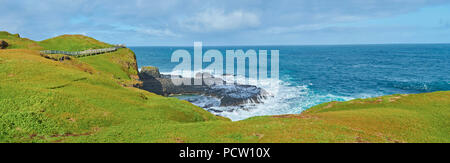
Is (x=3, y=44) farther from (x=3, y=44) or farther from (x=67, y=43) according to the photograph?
(x=67, y=43)

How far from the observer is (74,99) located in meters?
23.5

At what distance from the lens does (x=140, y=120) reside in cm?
2334

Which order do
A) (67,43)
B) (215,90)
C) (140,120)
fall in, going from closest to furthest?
(140,120)
(215,90)
(67,43)

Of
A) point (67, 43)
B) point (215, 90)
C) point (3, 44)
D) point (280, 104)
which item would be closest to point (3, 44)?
point (3, 44)

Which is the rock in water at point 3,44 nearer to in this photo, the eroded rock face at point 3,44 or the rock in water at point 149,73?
the eroded rock face at point 3,44

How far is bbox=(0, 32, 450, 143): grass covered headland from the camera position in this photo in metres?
16.9

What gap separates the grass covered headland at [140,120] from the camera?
16875 millimetres

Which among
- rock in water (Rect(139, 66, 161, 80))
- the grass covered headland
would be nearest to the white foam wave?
the grass covered headland

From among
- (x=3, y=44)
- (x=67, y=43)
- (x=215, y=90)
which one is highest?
(x=67, y=43)

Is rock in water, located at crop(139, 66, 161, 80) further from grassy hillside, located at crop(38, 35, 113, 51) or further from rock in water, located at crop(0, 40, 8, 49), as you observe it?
rock in water, located at crop(0, 40, 8, 49)

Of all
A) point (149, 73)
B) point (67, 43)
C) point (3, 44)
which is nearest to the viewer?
point (3, 44)
